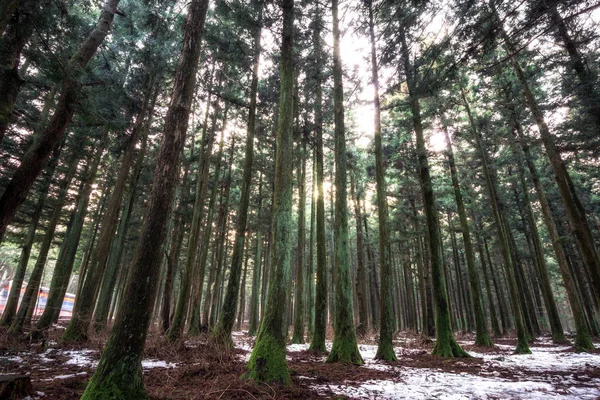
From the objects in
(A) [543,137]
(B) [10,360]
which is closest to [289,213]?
(B) [10,360]

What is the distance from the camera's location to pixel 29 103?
14.3 metres

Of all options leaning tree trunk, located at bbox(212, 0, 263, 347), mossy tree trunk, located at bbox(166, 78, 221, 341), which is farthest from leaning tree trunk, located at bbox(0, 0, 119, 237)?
mossy tree trunk, located at bbox(166, 78, 221, 341)

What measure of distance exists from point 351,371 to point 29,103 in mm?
18852

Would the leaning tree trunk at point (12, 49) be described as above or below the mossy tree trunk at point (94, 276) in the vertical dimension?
above

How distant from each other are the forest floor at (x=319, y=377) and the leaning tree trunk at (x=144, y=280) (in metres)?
0.75

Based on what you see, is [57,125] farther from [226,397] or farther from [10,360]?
[226,397]

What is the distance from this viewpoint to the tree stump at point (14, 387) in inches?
133

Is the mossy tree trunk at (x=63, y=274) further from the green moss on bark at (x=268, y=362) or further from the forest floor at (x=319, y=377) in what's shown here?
the green moss on bark at (x=268, y=362)

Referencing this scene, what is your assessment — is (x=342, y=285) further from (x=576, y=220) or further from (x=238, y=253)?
(x=576, y=220)

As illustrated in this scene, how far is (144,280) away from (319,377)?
3967 millimetres

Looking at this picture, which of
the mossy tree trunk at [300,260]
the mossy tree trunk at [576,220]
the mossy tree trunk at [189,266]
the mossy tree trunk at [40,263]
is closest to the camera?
the mossy tree trunk at [576,220]

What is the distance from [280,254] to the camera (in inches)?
222

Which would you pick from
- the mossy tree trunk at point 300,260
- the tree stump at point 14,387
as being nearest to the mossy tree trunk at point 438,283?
the mossy tree trunk at point 300,260

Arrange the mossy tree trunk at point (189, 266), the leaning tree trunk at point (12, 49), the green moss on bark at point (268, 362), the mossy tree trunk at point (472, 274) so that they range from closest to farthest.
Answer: the green moss on bark at point (268, 362)
the leaning tree trunk at point (12, 49)
the mossy tree trunk at point (189, 266)
the mossy tree trunk at point (472, 274)
